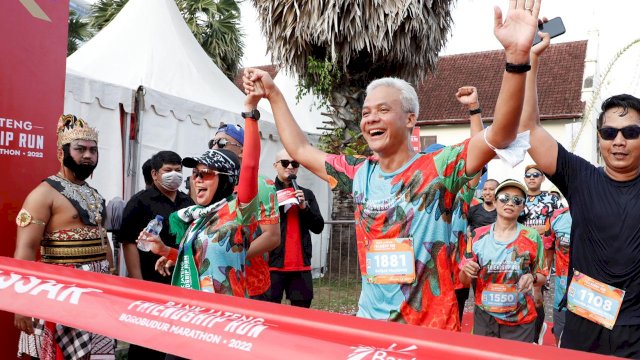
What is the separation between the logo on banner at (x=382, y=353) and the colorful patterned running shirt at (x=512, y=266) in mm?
2954

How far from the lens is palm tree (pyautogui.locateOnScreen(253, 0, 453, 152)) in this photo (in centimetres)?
959

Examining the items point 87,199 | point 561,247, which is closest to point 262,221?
point 87,199

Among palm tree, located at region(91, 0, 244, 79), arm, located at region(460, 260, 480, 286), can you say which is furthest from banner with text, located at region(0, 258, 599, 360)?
palm tree, located at region(91, 0, 244, 79)

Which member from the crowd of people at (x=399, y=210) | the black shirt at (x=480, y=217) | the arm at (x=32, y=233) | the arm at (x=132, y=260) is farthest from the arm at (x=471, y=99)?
the black shirt at (x=480, y=217)

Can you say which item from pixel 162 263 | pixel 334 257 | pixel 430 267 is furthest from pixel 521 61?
pixel 334 257

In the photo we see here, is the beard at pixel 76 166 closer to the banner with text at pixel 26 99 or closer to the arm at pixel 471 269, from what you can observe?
the banner with text at pixel 26 99

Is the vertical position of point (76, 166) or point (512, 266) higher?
point (76, 166)

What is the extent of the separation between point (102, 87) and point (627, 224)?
6.20 metres

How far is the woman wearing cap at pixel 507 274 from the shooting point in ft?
13.8

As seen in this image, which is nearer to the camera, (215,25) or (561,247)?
(561,247)

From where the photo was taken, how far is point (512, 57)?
1.87 metres

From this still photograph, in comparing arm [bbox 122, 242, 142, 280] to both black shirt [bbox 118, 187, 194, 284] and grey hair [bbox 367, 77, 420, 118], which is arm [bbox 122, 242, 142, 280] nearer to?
black shirt [bbox 118, 187, 194, 284]

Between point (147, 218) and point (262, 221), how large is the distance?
55.4 inches

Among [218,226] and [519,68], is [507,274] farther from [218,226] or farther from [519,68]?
[519,68]
